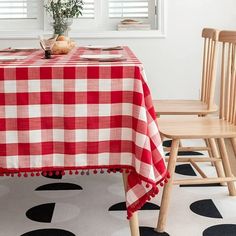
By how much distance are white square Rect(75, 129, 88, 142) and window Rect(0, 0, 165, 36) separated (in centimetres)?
230

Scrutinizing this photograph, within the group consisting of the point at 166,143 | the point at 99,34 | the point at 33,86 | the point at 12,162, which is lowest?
the point at 166,143

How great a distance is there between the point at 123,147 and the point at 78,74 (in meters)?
0.31

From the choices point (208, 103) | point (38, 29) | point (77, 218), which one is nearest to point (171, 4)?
point (38, 29)

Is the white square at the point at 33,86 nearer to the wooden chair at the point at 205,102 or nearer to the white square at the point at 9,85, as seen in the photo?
the white square at the point at 9,85

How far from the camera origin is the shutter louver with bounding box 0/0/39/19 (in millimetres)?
3865

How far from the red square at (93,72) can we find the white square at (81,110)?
0.10m

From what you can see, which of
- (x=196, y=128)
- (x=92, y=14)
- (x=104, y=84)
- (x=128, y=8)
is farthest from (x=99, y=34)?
(x=104, y=84)

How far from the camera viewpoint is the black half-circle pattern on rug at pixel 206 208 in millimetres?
2129

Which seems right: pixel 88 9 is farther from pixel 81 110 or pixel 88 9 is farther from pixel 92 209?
pixel 81 110

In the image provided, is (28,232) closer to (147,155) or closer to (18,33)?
(147,155)

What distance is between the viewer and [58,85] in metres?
1.64

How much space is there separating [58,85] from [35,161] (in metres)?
0.28

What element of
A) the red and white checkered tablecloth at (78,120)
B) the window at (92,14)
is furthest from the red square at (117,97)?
the window at (92,14)

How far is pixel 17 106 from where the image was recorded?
1643 millimetres
